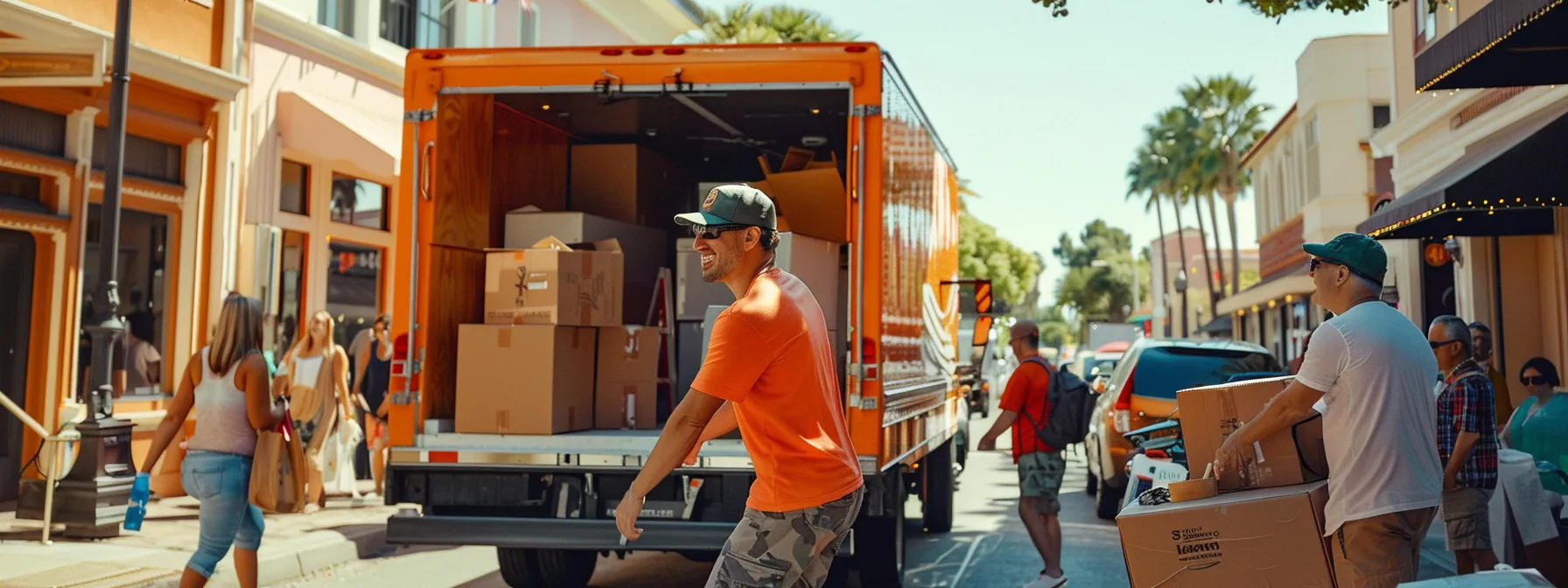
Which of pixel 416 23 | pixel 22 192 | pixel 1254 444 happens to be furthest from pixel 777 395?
pixel 416 23

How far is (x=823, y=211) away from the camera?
27.8ft

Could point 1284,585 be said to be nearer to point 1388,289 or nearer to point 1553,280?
point 1388,289

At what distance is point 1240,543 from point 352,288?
43.4ft

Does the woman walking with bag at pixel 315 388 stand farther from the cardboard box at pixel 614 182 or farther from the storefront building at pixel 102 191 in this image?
the cardboard box at pixel 614 182

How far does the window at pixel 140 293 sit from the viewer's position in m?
12.3

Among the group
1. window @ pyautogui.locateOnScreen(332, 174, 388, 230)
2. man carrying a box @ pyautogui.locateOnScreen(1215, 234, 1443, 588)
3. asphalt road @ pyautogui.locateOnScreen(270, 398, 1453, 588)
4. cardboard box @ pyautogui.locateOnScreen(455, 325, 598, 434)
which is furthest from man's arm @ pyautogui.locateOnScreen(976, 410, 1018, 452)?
window @ pyautogui.locateOnScreen(332, 174, 388, 230)

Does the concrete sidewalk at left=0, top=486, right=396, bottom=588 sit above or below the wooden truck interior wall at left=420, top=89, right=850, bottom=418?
below

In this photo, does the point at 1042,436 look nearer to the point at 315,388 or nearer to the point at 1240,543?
the point at 1240,543

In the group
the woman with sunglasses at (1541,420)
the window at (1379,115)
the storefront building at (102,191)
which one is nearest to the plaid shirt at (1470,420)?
the woman with sunglasses at (1541,420)

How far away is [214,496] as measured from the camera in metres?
6.19

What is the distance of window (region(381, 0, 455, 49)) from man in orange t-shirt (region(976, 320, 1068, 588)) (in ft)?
35.1

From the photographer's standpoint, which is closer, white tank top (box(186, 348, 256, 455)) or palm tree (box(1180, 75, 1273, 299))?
white tank top (box(186, 348, 256, 455))

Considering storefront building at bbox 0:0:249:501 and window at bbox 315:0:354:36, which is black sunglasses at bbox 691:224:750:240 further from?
window at bbox 315:0:354:36

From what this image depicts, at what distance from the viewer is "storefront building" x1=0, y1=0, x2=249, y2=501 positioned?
11.0 m
